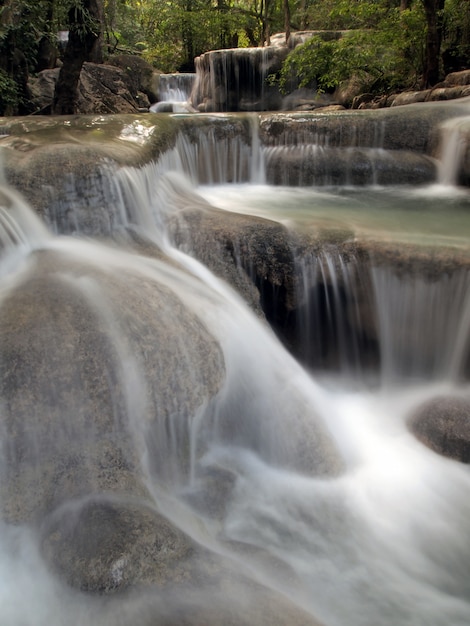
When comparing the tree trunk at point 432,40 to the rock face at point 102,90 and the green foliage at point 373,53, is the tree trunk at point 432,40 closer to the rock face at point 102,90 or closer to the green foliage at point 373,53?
the green foliage at point 373,53

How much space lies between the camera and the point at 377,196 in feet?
24.2

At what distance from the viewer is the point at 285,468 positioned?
3699 mm

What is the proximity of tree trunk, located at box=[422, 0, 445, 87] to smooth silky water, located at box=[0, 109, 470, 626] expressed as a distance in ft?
21.8

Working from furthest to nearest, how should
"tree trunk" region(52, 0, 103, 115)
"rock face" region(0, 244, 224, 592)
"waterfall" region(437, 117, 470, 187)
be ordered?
"tree trunk" region(52, 0, 103, 115) → "waterfall" region(437, 117, 470, 187) → "rock face" region(0, 244, 224, 592)

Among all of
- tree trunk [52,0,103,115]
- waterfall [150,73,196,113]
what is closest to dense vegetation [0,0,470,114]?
tree trunk [52,0,103,115]

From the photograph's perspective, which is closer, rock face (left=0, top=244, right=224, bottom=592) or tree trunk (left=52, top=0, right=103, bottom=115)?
rock face (left=0, top=244, right=224, bottom=592)

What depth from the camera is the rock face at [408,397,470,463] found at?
3.93 m

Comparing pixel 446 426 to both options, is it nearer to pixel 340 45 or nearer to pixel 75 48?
pixel 75 48

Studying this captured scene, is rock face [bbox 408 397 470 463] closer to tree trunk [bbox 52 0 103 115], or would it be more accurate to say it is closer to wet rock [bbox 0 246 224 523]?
wet rock [bbox 0 246 224 523]

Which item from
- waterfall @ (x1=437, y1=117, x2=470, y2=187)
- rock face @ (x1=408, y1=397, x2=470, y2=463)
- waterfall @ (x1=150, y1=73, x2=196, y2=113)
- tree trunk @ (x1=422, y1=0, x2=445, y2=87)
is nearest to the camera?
rock face @ (x1=408, y1=397, x2=470, y2=463)

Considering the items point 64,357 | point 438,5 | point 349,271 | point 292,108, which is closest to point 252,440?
point 64,357

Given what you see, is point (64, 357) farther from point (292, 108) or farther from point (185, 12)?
point (185, 12)

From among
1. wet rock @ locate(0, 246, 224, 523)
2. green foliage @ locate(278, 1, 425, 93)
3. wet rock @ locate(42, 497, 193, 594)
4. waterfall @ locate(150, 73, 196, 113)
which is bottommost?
wet rock @ locate(42, 497, 193, 594)

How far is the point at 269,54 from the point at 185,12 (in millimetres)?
6424
